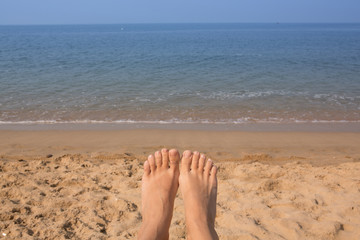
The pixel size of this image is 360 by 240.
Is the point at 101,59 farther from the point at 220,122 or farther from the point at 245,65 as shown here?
the point at 220,122

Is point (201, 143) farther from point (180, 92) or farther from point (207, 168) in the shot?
point (180, 92)

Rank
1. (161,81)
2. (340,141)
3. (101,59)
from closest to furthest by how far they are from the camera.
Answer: (340,141), (161,81), (101,59)

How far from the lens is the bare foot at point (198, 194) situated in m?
2.35

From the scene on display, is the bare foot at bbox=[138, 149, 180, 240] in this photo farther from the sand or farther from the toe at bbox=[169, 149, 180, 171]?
the sand

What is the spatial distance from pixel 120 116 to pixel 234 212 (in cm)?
474

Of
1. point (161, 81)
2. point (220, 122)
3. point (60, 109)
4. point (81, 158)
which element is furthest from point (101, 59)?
point (81, 158)

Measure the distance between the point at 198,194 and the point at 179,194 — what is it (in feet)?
1.52

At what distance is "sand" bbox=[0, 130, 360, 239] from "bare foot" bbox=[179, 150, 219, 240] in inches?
6.8

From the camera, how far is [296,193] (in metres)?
3.16

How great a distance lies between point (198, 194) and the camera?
2777 millimetres

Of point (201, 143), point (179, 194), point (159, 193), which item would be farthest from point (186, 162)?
point (201, 143)

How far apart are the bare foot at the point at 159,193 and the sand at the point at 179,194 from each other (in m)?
0.15

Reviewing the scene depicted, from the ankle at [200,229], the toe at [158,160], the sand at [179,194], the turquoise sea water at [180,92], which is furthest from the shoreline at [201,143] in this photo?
the ankle at [200,229]

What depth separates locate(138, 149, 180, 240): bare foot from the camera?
7.91ft
